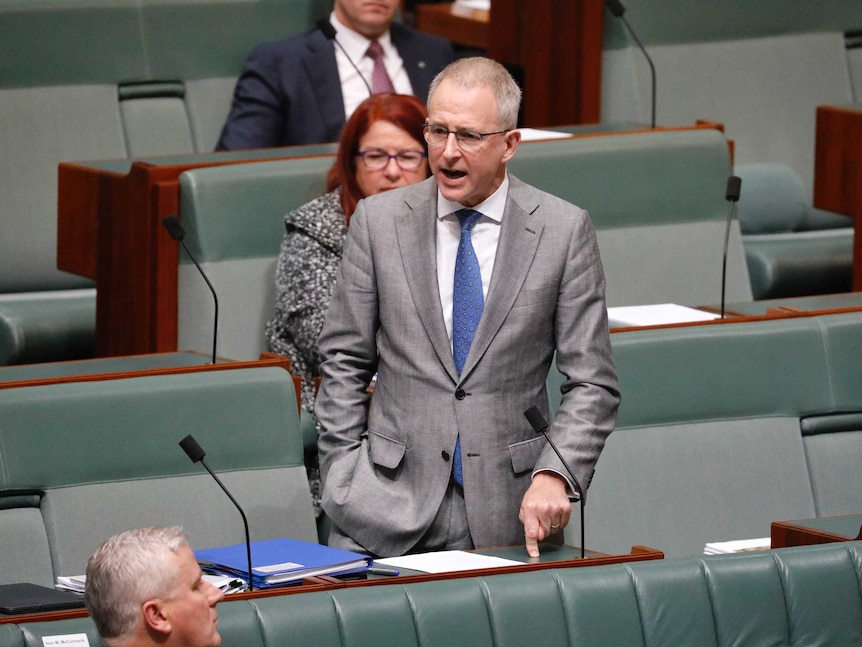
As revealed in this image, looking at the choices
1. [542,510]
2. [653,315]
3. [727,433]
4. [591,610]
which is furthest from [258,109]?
[591,610]

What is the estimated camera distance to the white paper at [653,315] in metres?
2.17

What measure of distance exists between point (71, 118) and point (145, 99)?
0.50ft

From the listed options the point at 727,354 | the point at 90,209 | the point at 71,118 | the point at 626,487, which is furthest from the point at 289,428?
the point at 71,118

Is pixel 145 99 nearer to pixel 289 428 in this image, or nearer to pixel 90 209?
pixel 90 209

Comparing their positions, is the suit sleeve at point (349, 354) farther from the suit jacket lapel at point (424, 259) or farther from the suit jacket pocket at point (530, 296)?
the suit jacket pocket at point (530, 296)

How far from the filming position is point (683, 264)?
250cm

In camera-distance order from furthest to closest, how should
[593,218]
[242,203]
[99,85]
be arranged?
[99,85], [593,218], [242,203]

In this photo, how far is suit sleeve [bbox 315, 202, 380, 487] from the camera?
1637mm

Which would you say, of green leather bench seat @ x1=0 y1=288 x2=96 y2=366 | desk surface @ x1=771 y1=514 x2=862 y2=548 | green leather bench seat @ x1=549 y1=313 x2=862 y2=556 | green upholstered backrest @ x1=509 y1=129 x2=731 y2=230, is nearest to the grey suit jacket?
desk surface @ x1=771 y1=514 x2=862 y2=548

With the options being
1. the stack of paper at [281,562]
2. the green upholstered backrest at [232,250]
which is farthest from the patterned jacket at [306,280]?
the stack of paper at [281,562]

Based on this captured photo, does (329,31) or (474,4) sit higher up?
(474,4)

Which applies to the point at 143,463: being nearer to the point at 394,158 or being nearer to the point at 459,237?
the point at 459,237

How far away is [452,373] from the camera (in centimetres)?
A: 160

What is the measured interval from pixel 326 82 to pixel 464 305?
124 cm
